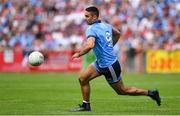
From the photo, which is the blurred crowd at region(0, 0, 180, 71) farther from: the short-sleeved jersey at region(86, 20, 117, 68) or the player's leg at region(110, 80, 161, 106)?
the short-sleeved jersey at region(86, 20, 117, 68)

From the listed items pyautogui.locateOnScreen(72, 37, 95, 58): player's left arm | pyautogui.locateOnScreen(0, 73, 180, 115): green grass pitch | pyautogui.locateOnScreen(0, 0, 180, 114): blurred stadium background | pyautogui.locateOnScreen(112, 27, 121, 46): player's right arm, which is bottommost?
pyautogui.locateOnScreen(0, 73, 180, 115): green grass pitch

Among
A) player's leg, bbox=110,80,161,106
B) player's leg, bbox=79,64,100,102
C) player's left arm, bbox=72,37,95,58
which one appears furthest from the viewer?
player's leg, bbox=110,80,161,106

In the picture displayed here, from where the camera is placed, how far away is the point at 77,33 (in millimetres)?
36625

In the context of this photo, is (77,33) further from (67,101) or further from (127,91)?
(127,91)

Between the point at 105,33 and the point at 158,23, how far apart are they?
2212cm

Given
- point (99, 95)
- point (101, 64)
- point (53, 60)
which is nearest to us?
point (101, 64)

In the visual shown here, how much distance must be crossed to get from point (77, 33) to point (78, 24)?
590 mm

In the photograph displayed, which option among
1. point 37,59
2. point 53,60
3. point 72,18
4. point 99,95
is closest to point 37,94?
point 99,95

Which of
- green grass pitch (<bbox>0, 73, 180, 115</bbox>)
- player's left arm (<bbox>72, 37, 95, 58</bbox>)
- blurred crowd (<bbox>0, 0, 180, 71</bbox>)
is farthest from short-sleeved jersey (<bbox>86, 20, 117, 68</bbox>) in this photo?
blurred crowd (<bbox>0, 0, 180, 71</bbox>)

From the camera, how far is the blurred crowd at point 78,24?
35969mm

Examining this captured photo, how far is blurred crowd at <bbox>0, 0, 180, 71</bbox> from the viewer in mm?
35969

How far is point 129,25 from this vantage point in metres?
36.5

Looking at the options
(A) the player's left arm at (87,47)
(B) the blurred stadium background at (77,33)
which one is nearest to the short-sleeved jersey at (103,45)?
(A) the player's left arm at (87,47)

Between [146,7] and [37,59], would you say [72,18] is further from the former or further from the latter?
[37,59]
